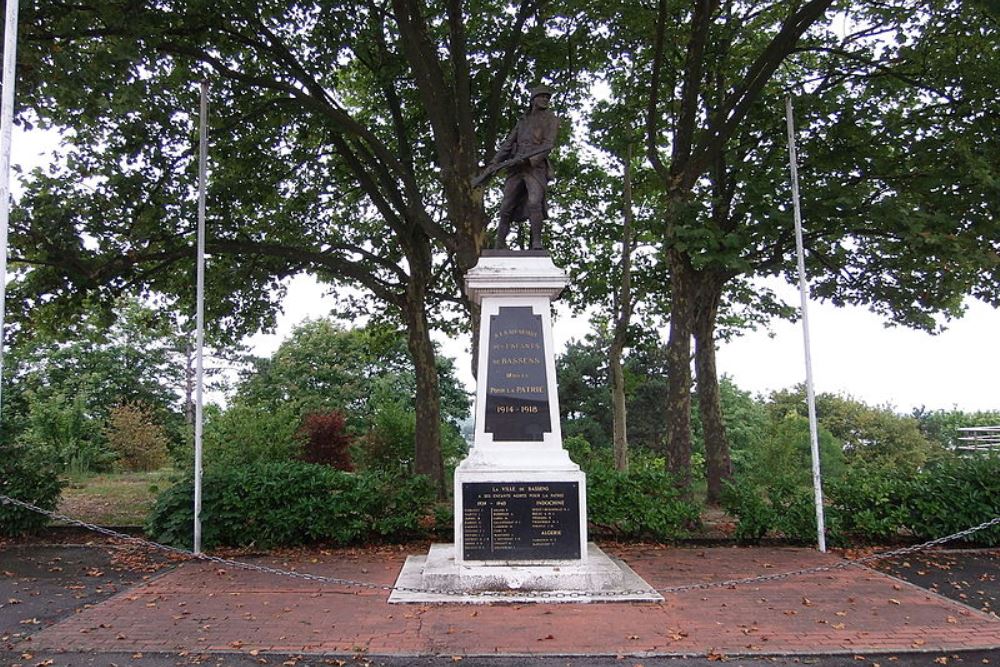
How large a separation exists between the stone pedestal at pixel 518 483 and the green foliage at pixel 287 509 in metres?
1.48

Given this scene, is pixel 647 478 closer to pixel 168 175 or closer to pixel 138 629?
pixel 138 629

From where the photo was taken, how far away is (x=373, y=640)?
231 inches

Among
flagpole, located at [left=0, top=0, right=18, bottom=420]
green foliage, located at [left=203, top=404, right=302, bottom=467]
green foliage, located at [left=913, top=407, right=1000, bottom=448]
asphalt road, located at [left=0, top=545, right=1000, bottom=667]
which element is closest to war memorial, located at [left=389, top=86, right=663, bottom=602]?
asphalt road, located at [left=0, top=545, right=1000, bottom=667]

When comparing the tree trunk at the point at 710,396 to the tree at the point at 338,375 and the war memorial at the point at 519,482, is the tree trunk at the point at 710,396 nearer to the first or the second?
the war memorial at the point at 519,482

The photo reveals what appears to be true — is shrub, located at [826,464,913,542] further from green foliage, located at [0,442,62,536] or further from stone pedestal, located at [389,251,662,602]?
green foliage, located at [0,442,62,536]

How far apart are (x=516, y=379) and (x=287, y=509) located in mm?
3892

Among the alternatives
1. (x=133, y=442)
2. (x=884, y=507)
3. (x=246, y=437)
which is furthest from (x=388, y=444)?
(x=884, y=507)

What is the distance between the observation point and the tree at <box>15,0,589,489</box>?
10289 millimetres

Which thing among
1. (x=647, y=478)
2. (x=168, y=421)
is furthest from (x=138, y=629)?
(x=168, y=421)

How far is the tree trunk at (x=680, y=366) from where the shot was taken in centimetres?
1289

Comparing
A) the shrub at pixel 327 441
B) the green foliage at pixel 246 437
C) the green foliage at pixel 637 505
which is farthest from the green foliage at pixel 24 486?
the green foliage at pixel 637 505

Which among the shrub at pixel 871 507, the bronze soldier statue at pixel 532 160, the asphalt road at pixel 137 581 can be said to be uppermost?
the bronze soldier statue at pixel 532 160

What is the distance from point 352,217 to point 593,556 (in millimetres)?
12483

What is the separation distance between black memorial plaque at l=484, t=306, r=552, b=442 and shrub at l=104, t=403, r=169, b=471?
59.5 ft
